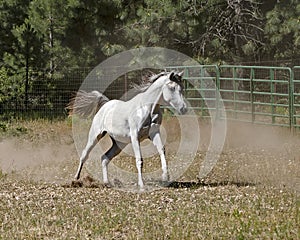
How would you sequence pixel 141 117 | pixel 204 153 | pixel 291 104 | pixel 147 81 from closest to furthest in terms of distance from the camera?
pixel 141 117, pixel 147 81, pixel 204 153, pixel 291 104

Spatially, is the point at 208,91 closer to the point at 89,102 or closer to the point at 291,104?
the point at 291,104

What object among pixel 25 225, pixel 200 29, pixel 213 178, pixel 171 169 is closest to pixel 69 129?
pixel 200 29

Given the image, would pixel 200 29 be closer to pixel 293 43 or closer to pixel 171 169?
pixel 293 43

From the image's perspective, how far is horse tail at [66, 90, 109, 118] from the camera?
46.1 feet

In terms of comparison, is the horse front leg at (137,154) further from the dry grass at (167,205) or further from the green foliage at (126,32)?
the green foliage at (126,32)

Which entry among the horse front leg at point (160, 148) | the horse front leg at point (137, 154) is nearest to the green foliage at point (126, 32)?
the horse front leg at point (160, 148)

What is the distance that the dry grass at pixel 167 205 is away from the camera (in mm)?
8719

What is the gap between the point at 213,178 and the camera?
1330 cm

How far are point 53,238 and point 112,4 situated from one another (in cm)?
2031

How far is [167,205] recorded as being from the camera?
10555 mm

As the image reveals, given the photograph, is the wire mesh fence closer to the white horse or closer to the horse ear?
the white horse

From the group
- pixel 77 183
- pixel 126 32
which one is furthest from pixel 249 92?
pixel 77 183

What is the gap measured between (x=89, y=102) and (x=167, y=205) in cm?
404

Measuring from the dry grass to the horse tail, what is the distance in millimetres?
1076
